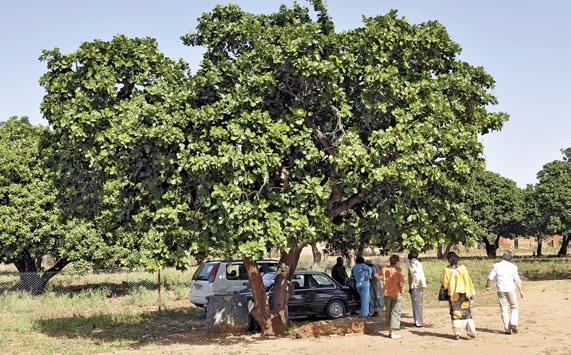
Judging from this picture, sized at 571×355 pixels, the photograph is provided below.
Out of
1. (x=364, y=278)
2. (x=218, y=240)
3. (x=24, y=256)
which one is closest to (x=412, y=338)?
(x=364, y=278)

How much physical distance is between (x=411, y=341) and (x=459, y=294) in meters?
1.50

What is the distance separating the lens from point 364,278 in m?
17.1

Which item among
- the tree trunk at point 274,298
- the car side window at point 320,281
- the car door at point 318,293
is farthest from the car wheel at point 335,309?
the tree trunk at point 274,298

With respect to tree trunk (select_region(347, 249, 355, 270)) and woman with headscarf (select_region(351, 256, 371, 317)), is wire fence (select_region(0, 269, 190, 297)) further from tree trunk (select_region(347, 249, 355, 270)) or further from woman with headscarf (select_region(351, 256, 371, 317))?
tree trunk (select_region(347, 249, 355, 270))

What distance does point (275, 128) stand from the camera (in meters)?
12.5

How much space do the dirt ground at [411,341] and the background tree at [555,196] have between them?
31.3 m

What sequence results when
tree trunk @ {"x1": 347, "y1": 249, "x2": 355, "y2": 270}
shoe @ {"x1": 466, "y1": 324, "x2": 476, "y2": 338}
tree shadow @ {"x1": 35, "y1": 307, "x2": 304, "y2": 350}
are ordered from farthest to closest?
tree trunk @ {"x1": 347, "y1": 249, "x2": 355, "y2": 270}
tree shadow @ {"x1": 35, "y1": 307, "x2": 304, "y2": 350}
shoe @ {"x1": 466, "y1": 324, "x2": 476, "y2": 338}

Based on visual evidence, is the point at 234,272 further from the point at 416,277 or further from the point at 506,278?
the point at 506,278

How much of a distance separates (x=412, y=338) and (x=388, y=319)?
663 millimetres

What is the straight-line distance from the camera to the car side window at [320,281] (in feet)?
Result: 59.1

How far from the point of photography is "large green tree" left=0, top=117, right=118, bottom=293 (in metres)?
24.3

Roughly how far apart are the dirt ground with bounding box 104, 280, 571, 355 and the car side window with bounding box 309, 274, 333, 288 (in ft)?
6.43

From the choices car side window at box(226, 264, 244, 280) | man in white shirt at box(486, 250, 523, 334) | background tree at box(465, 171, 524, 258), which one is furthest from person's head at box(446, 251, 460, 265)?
background tree at box(465, 171, 524, 258)

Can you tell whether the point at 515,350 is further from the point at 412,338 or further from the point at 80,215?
the point at 80,215
